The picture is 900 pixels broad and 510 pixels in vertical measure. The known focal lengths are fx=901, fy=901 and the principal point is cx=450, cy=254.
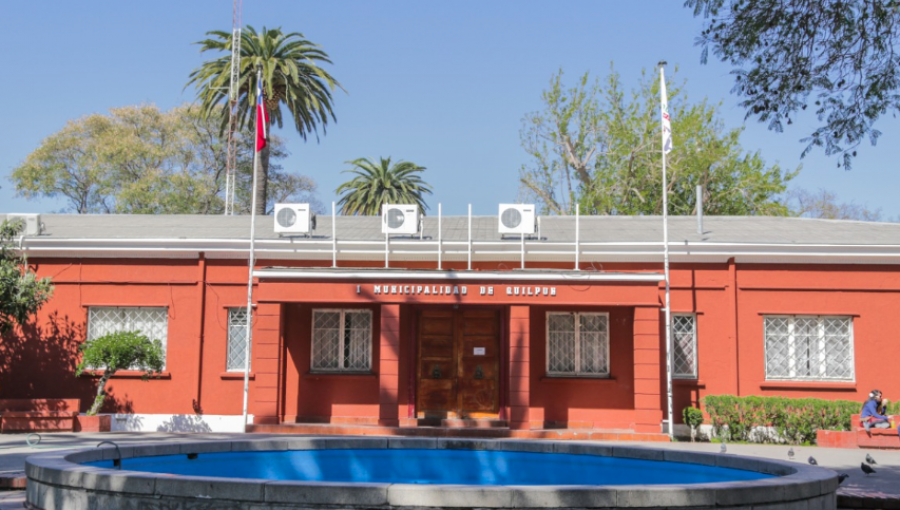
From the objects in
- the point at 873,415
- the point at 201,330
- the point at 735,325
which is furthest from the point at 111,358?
the point at 873,415

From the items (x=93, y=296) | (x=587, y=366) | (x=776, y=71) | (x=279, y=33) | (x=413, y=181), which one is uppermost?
(x=279, y=33)

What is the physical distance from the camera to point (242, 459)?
442 inches

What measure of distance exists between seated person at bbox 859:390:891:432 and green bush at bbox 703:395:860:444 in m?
0.59

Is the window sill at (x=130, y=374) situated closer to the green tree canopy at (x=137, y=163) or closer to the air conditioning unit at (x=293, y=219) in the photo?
the air conditioning unit at (x=293, y=219)

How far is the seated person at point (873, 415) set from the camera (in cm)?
1742

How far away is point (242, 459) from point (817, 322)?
44.0 feet

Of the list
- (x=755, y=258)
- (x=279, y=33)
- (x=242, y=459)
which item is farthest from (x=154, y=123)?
(x=242, y=459)

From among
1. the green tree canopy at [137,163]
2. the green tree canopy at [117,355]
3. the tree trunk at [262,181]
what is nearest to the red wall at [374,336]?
the green tree canopy at [117,355]

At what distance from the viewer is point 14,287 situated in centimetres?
1839

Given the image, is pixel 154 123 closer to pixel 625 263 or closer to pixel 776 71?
pixel 625 263

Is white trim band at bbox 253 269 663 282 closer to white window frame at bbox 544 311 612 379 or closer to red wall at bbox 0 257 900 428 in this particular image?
red wall at bbox 0 257 900 428

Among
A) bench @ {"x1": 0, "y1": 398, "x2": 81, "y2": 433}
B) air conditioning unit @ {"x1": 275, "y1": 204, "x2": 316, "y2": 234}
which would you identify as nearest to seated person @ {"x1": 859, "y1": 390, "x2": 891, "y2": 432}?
air conditioning unit @ {"x1": 275, "y1": 204, "x2": 316, "y2": 234}

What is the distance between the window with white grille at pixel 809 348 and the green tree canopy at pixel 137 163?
3222 cm

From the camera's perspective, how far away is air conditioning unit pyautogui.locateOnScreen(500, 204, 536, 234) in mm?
19622
